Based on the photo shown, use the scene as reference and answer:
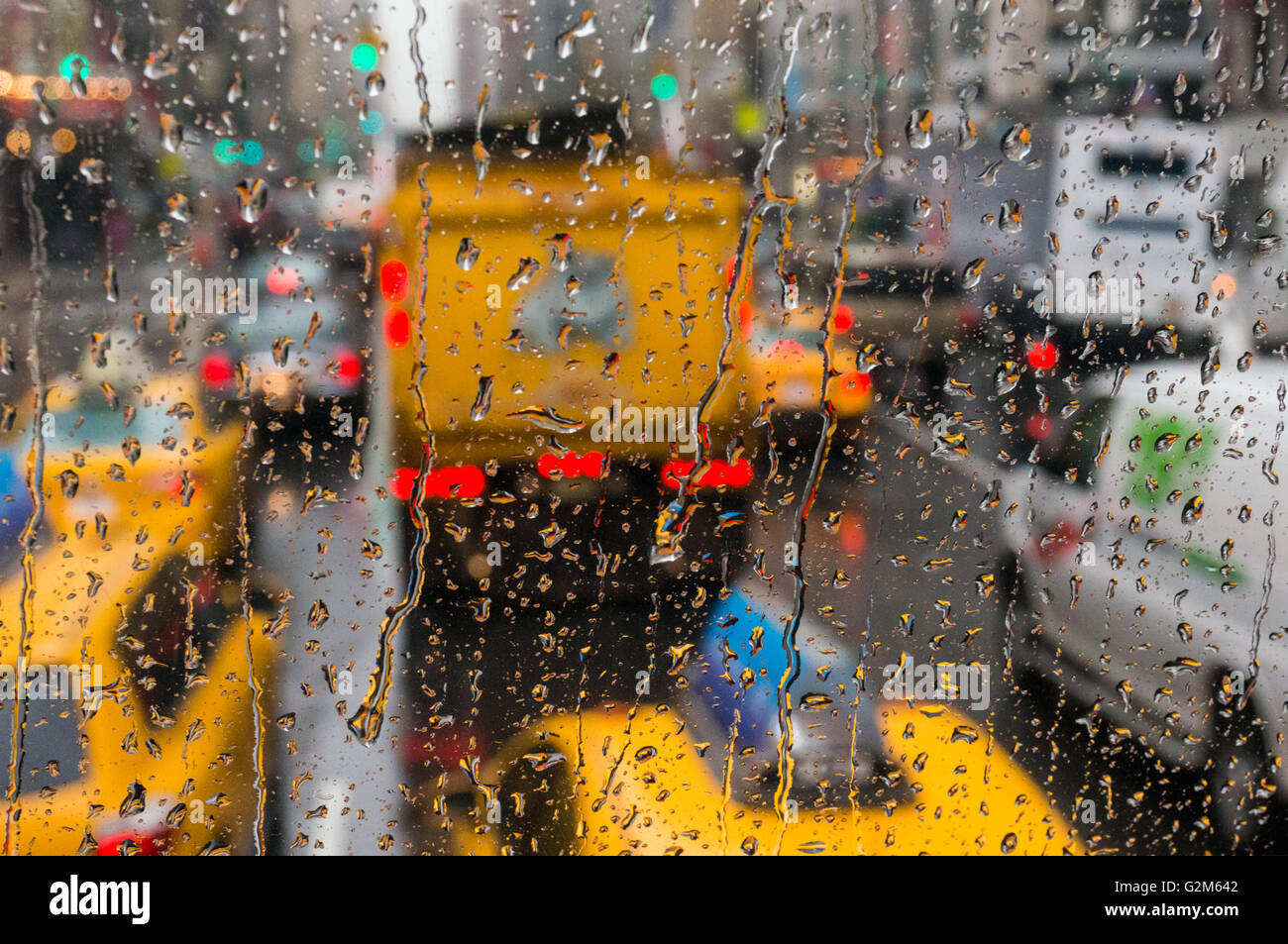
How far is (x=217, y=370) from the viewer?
1.06m

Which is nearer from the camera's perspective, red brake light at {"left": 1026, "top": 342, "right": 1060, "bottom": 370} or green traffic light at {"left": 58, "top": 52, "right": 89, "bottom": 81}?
green traffic light at {"left": 58, "top": 52, "right": 89, "bottom": 81}

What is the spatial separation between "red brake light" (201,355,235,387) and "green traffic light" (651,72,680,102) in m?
0.68

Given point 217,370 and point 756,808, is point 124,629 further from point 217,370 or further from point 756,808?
point 756,808

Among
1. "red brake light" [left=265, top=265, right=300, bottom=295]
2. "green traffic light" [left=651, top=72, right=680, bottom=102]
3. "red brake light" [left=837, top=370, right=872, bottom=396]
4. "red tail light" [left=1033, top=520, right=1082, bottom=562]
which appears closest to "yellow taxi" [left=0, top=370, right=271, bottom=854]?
"red brake light" [left=265, top=265, right=300, bottom=295]

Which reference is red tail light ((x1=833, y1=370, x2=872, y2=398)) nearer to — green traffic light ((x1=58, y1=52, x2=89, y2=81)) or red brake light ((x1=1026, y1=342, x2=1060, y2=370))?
red brake light ((x1=1026, y1=342, x2=1060, y2=370))

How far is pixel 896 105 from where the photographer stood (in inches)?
43.1

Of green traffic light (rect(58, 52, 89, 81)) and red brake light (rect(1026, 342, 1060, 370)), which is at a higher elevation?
green traffic light (rect(58, 52, 89, 81))

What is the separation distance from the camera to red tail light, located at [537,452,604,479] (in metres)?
1.12

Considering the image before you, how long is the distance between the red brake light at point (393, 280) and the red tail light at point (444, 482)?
0.24m

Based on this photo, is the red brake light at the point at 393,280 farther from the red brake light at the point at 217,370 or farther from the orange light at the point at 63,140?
the orange light at the point at 63,140

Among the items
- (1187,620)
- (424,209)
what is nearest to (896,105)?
(424,209)

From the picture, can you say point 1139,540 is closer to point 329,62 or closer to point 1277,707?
point 1277,707

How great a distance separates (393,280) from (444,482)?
282 millimetres

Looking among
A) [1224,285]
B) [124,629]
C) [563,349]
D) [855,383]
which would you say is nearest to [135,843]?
[124,629]
